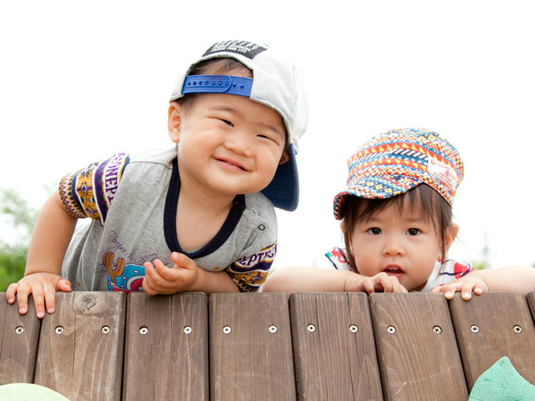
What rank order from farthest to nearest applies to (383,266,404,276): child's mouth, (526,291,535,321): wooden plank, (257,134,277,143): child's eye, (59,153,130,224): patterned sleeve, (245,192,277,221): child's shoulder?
(383,266,404,276): child's mouth
(245,192,277,221): child's shoulder
(59,153,130,224): patterned sleeve
(257,134,277,143): child's eye
(526,291,535,321): wooden plank

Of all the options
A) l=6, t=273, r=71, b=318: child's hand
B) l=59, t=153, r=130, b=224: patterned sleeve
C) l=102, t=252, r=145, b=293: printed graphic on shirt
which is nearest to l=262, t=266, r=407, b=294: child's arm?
l=102, t=252, r=145, b=293: printed graphic on shirt

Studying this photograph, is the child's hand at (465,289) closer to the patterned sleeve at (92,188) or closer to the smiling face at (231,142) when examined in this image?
the smiling face at (231,142)

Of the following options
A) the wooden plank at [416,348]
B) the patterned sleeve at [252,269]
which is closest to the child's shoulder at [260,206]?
the patterned sleeve at [252,269]

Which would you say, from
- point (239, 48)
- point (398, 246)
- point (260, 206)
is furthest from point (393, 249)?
point (239, 48)

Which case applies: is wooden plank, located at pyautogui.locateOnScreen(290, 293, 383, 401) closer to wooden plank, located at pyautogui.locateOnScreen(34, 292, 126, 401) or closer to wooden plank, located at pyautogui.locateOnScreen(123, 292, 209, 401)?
wooden plank, located at pyautogui.locateOnScreen(123, 292, 209, 401)

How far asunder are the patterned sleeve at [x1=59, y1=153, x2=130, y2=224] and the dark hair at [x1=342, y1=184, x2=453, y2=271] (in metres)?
1.12

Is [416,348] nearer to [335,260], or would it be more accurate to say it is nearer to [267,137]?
[267,137]

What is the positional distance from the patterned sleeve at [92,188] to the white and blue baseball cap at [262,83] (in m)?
0.39

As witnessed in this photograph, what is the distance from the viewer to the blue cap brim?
7.46ft

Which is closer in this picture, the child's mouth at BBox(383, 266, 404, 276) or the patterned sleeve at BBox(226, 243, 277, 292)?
the patterned sleeve at BBox(226, 243, 277, 292)

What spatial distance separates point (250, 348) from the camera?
149cm

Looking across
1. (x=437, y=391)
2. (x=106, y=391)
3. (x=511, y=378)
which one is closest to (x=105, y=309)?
(x=106, y=391)

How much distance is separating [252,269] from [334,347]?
2.42 ft

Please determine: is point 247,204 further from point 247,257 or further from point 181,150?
point 181,150
